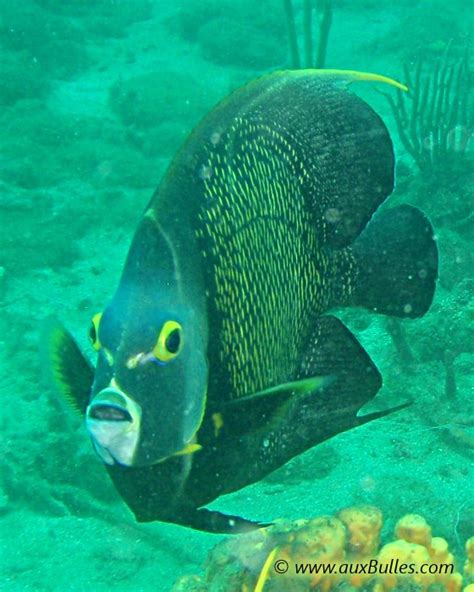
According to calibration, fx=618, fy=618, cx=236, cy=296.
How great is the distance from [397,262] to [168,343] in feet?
1.73

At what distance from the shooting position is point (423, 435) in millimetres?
4453

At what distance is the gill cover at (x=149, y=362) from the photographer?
0.85m

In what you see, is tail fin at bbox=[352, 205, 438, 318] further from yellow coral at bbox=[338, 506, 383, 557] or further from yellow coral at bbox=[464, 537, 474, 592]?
yellow coral at bbox=[464, 537, 474, 592]

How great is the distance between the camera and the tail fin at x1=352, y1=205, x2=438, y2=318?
1.18 metres

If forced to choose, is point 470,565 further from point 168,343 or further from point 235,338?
point 168,343

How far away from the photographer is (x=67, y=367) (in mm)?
1139

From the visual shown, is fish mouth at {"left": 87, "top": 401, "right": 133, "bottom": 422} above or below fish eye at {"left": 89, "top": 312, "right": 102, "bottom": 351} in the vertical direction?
below

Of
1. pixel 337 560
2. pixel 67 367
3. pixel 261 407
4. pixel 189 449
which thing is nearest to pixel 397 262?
pixel 261 407

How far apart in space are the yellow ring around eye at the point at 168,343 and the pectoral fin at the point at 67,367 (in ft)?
0.92

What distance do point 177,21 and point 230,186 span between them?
1588 centimetres

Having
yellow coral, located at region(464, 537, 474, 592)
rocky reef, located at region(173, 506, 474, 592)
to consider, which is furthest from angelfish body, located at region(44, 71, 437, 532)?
yellow coral, located at region(464, 537, 474, 592)

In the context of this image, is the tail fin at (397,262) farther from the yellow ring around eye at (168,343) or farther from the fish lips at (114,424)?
the fish lips at (114,424)

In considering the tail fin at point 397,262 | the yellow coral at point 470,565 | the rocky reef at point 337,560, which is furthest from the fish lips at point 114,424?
the yellow coral at point 470,565

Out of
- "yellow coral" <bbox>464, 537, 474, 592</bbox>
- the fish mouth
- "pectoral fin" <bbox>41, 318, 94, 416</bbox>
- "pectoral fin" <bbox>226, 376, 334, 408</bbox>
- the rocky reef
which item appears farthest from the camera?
"yellow coral" <bbox>464, 537, 474, 592</bbox>
